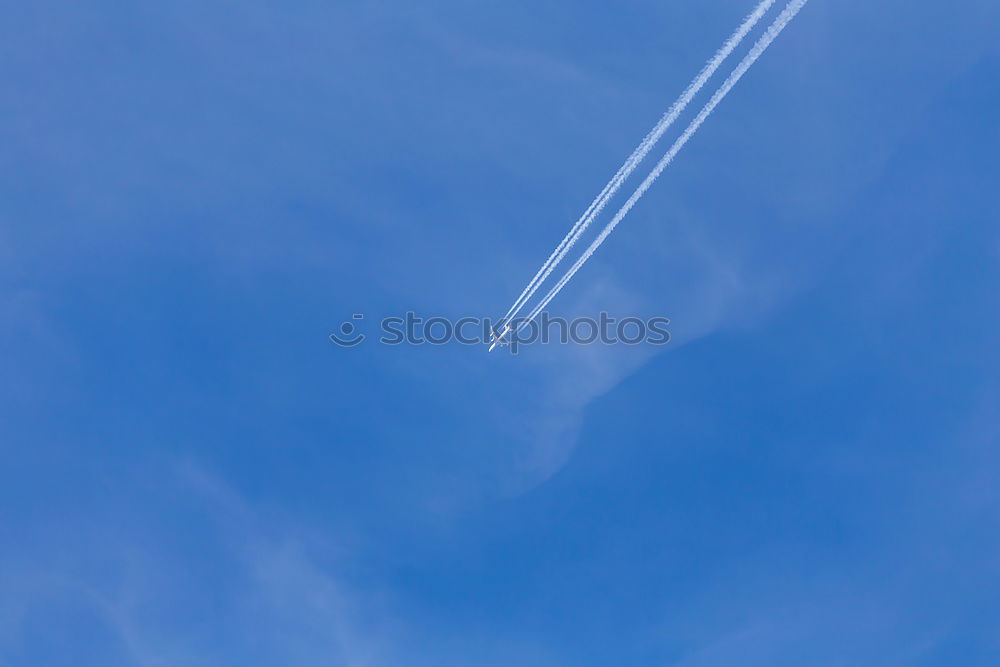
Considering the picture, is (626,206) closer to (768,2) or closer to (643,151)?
(643,151)

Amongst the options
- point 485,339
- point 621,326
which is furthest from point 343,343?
point 621,326

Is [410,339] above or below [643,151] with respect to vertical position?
below

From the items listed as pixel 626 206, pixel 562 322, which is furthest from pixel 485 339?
pixel 626 206

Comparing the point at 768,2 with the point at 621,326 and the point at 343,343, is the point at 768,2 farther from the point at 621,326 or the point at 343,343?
the point at 343,343

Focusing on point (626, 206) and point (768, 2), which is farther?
point (626, 206)

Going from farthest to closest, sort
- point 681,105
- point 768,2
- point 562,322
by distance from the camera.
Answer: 1. point 562,322
2. point 681,105
3. point 768,2

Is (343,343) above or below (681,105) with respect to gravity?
below

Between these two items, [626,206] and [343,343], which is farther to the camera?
[343,343]

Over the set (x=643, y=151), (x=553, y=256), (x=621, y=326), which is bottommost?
(x=621, y=326)

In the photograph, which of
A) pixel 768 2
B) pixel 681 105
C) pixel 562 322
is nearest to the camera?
pixel 768 2
